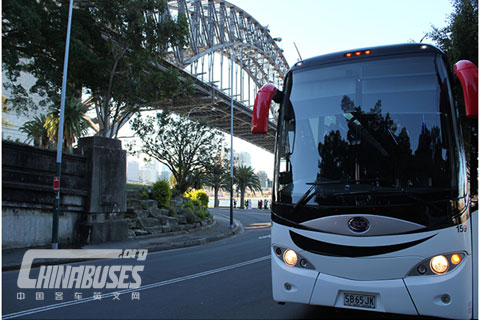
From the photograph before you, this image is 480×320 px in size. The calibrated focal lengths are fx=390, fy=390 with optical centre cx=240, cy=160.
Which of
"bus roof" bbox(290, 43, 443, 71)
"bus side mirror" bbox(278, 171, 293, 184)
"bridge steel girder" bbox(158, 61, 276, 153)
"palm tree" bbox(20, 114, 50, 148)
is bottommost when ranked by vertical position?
"bus side mirror" bbox(278, 171, 293, 184)

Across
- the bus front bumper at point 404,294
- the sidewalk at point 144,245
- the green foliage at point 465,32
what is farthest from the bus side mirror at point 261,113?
the green foliage at point 465,32

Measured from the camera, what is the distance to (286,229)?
168 inches

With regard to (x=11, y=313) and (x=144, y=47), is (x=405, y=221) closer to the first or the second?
(x=11, y=313)

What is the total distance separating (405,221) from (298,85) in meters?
2.03

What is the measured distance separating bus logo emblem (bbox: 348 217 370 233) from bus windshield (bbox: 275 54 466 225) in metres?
0.17

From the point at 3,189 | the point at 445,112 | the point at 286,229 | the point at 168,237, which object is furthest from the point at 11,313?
the point at 168,237

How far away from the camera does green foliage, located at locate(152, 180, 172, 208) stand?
1942 cm

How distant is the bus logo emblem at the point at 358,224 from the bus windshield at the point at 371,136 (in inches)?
6.6

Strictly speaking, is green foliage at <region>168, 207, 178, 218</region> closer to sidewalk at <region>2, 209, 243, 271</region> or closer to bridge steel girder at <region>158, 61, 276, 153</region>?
sidewalk at <region>2, 209, 243, 271</region>

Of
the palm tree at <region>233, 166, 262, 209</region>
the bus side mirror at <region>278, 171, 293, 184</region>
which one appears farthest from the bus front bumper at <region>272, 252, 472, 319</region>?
the palm tree at <region>233, 166, 262, 209</region>

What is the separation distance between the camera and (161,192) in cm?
1944

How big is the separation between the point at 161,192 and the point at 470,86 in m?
16.9

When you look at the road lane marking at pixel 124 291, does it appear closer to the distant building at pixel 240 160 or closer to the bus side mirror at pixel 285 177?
the bus side mirror at pixel 285 177

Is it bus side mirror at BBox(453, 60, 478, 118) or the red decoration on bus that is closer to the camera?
bus side mirror at BBox(453, 60, 478, 118)
